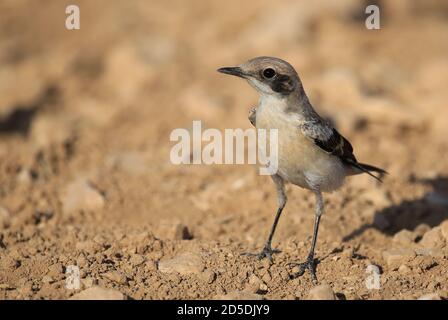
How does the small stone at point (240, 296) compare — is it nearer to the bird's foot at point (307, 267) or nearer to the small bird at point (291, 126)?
the bird's foot at point (307, 267)

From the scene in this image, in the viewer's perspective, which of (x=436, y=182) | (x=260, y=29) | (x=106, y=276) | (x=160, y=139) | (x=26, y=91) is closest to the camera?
(x=106, y=276)

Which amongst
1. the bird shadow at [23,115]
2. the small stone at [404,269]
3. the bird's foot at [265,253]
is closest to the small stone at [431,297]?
the small stone at [404,269]

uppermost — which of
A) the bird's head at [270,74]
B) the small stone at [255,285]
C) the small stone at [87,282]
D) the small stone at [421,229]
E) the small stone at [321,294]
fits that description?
the bird's head at [270,74]

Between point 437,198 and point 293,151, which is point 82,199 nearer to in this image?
point 293,151

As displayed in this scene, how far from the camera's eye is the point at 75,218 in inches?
383

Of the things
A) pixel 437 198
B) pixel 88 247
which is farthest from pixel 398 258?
pixel 88 247

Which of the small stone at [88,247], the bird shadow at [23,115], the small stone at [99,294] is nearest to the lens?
the small stone at [99,294]

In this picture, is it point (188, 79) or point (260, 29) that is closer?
point (188, 79)

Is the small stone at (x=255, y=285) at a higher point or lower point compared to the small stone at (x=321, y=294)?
lower

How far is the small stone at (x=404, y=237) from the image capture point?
8422 millimetres

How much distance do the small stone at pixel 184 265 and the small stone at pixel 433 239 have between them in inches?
108

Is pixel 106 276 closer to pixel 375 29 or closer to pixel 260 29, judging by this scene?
pixel 260 29

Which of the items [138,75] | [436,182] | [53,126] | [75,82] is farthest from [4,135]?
[436,182]

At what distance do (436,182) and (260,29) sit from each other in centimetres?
704
